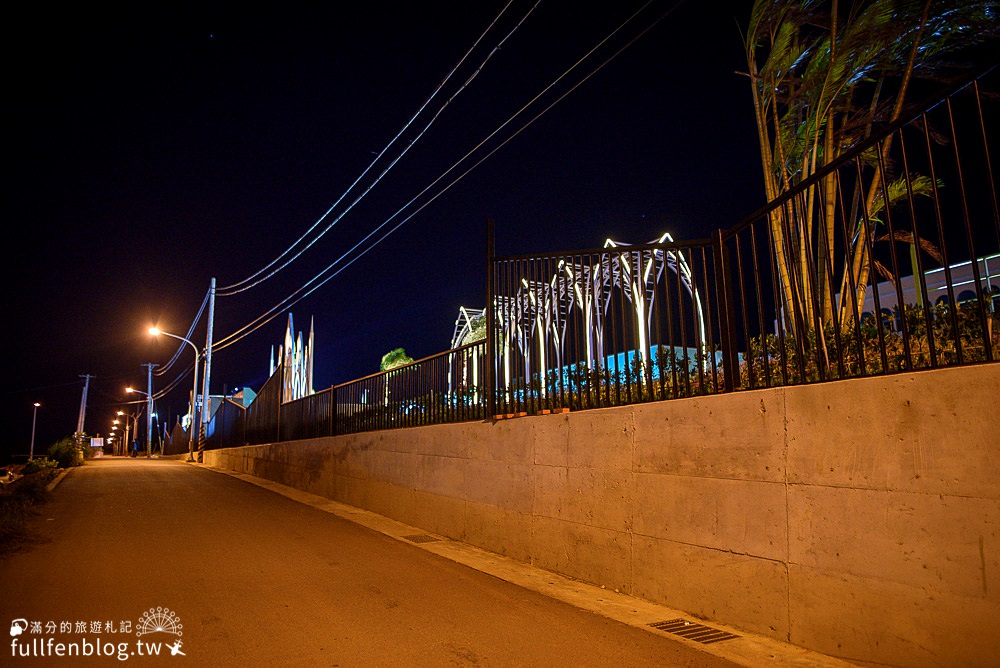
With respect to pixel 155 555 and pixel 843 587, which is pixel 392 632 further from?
pixel 155 555

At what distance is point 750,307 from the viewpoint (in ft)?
19.0

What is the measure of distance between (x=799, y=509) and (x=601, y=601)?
196 centimetres

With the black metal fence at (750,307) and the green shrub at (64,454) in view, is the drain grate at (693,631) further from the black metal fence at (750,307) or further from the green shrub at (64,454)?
the green shrub at (64,454)

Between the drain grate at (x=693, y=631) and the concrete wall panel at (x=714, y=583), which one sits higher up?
the concrete wall panel at (x=714, y=583)

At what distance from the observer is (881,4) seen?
289 inches

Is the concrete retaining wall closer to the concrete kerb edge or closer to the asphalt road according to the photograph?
the concrete kerb edge

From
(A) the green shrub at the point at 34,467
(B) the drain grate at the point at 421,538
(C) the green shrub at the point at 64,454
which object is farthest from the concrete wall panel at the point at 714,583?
(C) the green shrub at the point at 64,454

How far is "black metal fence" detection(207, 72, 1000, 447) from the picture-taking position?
4.05m

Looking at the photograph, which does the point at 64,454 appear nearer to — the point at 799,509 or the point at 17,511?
the point at 17,511

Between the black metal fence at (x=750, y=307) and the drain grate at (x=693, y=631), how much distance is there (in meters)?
1.88

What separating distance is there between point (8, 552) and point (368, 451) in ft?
17.5

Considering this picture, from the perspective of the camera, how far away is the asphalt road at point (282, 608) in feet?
13.2

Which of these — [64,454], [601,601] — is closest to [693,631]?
[601,601]

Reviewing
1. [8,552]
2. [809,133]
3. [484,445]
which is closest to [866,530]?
[484,445]
